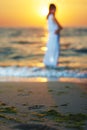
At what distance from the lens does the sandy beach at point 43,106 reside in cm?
467

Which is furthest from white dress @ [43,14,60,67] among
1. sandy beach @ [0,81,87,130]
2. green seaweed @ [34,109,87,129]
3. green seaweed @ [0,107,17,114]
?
green seaweed @ [34,109,87,129]

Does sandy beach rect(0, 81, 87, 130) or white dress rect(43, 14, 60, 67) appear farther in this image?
white dress rect(43, 14, 60, 67)

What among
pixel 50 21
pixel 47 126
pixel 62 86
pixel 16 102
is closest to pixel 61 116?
pixel 47 126

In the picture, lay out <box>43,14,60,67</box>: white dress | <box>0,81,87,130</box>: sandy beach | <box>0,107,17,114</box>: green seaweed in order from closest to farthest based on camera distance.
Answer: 1. <box>0,81,87,130</box>: sandy beach
2. <box>0,107,17,114</box>: green seaweed
3. <box>43,14,60,67</box>: white dress

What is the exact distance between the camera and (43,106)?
565 cm

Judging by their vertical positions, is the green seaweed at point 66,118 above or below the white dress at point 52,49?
below

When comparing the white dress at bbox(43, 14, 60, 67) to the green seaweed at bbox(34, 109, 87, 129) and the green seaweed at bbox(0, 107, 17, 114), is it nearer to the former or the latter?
the green seaweed at bbox(0, 107, 17, 114)

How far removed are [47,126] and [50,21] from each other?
669 centimetres

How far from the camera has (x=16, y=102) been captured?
588 cm

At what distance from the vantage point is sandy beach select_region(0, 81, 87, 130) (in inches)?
184

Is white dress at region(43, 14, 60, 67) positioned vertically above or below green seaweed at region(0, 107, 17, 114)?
above

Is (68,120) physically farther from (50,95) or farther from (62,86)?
(62,86)

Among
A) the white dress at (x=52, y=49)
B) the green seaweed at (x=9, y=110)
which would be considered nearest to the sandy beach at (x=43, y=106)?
the green seaweed at (x=9, y=110)

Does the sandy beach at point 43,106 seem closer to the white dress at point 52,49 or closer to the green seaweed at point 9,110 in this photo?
the green seaweed at point 9,110
